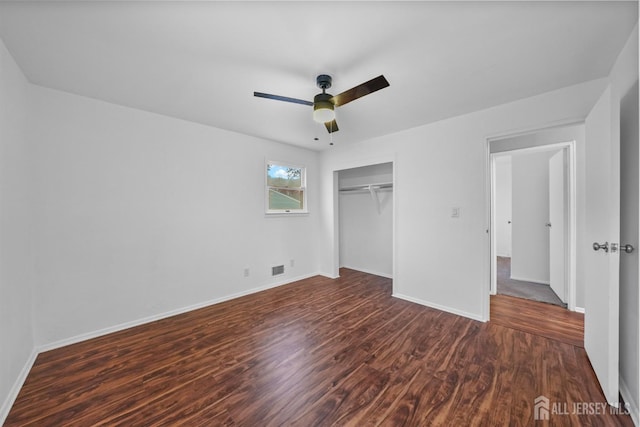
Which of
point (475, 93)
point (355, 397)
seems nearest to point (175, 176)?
point (355, 397)

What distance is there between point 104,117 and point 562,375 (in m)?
4.84

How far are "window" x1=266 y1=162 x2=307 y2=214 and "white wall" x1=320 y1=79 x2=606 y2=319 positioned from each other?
1.48m

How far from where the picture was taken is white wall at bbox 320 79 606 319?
2439mm

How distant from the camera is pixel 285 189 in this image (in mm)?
4301

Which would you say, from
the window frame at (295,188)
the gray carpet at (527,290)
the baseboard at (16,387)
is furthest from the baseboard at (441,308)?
the baseboard at (16,387)

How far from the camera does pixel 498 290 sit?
372cm

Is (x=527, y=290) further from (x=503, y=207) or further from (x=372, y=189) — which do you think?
(x=503, y=207)

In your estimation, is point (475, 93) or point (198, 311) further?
point (198, 311)

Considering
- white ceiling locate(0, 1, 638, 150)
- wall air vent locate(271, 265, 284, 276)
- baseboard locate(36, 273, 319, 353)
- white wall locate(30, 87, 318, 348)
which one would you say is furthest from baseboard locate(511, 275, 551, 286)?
white wall locate(30, 87, 318, 348)

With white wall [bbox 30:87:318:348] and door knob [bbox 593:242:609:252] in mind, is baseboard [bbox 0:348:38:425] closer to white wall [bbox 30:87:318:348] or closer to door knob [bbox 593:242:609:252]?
white wall [bbox 30:87:318:348]

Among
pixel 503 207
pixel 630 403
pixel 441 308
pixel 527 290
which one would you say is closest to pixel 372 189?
pixel 441 308

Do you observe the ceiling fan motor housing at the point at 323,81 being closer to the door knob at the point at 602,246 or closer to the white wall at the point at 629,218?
the white wall at the point at 629,218

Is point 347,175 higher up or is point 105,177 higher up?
point 347,175

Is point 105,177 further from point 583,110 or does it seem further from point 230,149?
point 583,110
